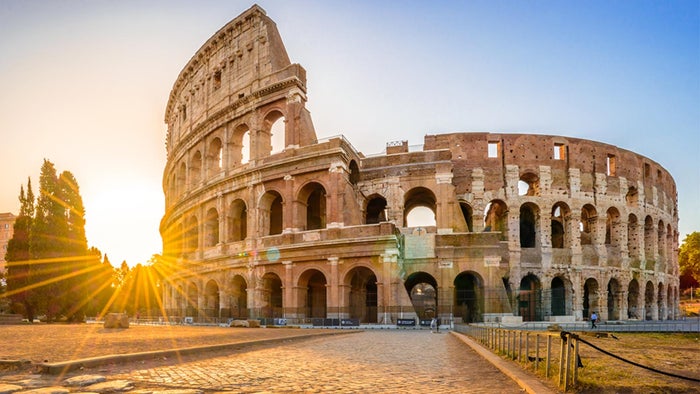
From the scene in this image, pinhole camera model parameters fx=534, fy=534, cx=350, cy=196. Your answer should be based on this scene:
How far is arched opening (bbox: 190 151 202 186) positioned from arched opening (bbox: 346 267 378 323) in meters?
14.6

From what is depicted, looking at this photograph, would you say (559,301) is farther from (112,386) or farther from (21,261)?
(112,386)

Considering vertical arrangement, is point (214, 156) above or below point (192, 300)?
above

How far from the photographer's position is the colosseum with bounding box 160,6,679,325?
28.3 m

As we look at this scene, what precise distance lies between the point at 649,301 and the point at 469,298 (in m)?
A: 17.0

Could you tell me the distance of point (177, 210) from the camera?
39.1 metres

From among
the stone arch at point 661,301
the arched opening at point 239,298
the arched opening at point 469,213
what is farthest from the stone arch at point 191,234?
the stone arch at point 661,301

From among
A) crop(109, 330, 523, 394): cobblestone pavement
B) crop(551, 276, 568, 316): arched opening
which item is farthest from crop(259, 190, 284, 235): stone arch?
crop(109, 330, 523, 394): cobblestone pavement

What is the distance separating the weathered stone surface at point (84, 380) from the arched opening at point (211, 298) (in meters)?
27.5

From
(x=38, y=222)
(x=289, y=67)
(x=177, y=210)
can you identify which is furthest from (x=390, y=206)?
(x=38, y=222)

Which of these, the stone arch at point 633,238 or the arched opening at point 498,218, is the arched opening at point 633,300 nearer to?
the stone arch at point 633,238

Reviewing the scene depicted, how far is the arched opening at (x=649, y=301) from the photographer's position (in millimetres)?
39531

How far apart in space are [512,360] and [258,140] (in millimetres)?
24817

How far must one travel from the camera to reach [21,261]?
29922 mm

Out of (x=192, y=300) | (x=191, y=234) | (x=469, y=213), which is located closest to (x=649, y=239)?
(x=469, y=213)
